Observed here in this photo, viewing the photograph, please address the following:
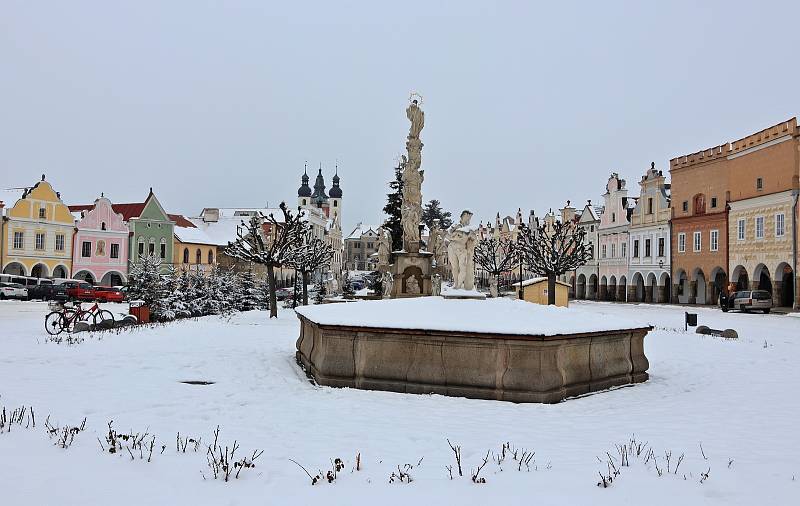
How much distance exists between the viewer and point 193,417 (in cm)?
816

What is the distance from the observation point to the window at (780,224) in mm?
37312

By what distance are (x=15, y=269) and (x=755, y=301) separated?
2005 inches

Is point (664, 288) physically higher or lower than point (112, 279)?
higher

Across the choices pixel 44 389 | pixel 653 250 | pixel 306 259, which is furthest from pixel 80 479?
pixel 653 250

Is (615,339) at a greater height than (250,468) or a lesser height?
greater

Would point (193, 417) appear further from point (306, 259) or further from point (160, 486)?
point (306, 259)

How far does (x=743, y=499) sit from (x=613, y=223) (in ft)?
179

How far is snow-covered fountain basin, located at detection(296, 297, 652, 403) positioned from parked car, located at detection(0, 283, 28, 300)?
38478 mm

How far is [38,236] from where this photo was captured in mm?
52031

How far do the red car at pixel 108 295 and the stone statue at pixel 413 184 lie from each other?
25854mm

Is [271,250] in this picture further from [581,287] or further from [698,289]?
[581,287]

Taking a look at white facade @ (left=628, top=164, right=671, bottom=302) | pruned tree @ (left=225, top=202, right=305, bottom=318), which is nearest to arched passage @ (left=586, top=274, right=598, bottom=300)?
white facade @ (left=628, top=164, right=671, bottom=302)

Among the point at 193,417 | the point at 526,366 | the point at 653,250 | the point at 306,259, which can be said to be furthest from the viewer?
the point at 653,250

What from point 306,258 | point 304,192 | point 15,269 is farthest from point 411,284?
point 304,192
